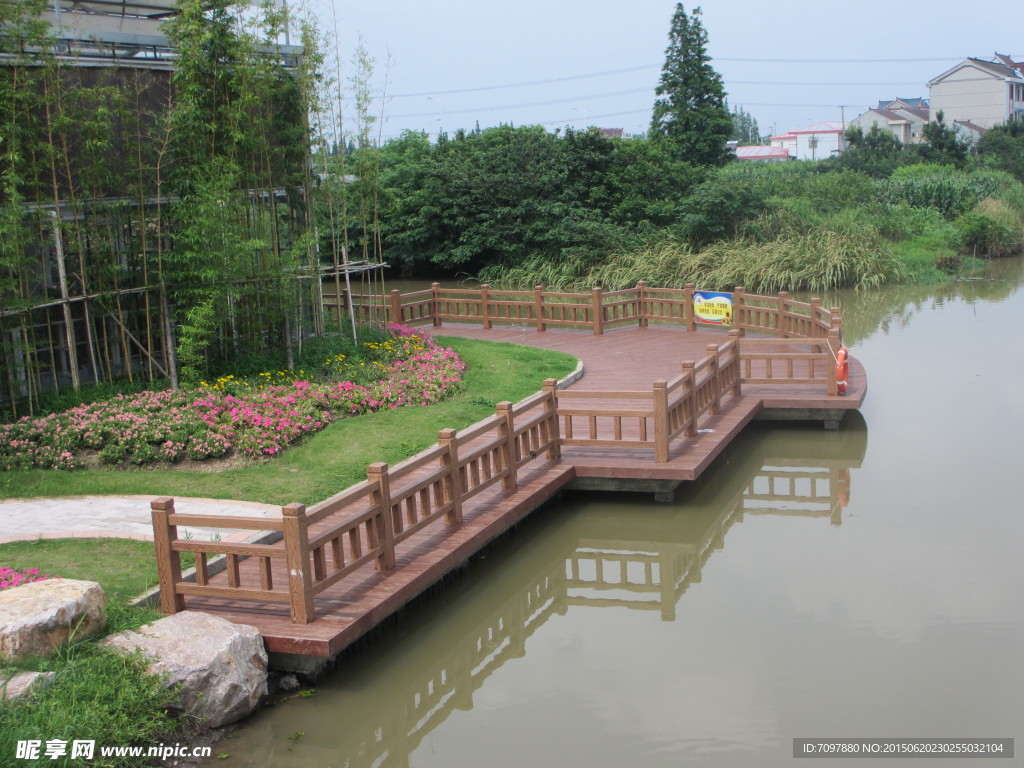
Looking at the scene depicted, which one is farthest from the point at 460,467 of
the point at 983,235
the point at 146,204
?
the point at 983,235

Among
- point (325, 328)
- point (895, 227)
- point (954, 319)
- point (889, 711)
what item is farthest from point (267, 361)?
point (895, 227)

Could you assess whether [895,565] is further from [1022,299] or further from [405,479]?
[1022,299]

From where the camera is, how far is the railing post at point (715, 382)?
11.4 meters

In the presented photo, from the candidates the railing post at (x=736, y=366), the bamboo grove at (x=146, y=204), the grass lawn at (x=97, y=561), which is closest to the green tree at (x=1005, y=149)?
the railing post at (x=736, y=366)

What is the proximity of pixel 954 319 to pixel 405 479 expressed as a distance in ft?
46.8

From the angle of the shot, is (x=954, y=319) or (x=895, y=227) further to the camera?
(x=895, y=227)

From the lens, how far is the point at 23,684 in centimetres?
546

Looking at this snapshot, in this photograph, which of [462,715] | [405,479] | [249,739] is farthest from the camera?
[405,479]

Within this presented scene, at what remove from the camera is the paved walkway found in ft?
26.8

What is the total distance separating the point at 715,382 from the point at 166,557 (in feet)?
21.6

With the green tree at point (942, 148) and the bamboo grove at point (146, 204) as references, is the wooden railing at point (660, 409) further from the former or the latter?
the green tree at point (942, 148)

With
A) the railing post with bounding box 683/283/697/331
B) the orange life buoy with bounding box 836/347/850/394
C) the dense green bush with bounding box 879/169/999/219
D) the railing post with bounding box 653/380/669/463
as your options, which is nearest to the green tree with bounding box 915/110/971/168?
the dense green bush with bounding box 879/169/999/219

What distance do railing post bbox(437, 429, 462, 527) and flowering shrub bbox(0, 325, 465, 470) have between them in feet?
8.55

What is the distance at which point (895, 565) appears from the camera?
8.38 meters
